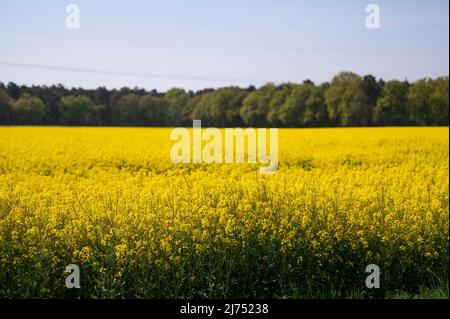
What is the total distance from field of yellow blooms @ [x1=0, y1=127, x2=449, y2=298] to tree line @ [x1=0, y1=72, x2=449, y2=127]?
0.68 metres

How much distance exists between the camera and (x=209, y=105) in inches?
419

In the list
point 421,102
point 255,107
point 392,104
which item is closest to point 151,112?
point 255,107

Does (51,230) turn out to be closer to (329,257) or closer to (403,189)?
(329,257)

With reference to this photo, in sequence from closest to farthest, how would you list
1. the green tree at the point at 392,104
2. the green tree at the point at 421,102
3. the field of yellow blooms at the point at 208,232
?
the field of yellow blooms at the point at 208,232 → the green tree at the point at 392,104 → the green tree at the point at 421,102

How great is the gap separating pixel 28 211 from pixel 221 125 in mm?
5301

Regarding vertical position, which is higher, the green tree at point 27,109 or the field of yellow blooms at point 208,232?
the green tree at point 27,109

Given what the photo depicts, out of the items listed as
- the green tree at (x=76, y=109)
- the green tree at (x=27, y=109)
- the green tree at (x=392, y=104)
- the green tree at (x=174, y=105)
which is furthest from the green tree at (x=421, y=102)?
the green tree at (x=27, y=109)

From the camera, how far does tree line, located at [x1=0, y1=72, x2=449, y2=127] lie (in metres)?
9.17

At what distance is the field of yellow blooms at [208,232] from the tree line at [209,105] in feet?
2.23

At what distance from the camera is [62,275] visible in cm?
667

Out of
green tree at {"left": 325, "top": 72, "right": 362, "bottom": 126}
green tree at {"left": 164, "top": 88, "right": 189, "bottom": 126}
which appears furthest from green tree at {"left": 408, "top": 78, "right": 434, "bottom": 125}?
green tree at {"left": 164, "top": 88, "right": 189, "bottom": 126}

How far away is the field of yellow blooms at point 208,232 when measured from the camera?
6.72 m

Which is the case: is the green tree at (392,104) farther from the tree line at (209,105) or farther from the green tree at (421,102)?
the green tree at (421,102)
